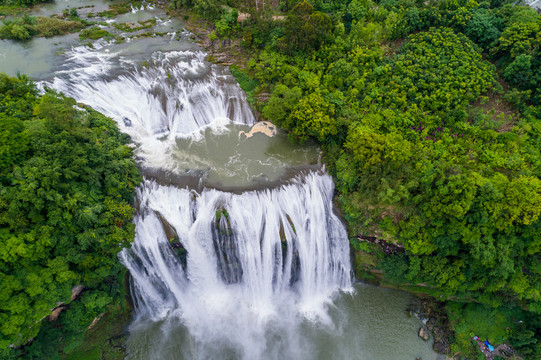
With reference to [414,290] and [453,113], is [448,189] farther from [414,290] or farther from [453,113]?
[414,290]

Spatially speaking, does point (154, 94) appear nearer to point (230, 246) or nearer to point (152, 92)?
point (152, 92)

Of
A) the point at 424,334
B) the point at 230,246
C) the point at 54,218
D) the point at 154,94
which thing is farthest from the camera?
the point at 154,94

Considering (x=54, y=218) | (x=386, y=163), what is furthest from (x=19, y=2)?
(x=386, y=163)

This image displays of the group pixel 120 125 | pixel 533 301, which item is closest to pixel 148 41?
pixel 120 125

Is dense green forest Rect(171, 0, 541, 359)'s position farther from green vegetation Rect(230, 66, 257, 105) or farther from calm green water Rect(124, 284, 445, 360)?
calm green water Rect(124, 284, 445, 360)

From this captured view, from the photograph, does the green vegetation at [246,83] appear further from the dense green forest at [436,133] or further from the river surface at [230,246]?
the river surface at [230,246]

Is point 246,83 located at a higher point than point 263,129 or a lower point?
higher

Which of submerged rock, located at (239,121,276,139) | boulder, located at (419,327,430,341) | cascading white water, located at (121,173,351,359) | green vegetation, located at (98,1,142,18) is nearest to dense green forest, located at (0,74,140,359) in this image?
cascading white water, located at (121,173,351,359)
